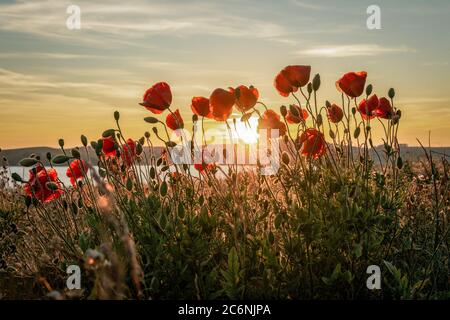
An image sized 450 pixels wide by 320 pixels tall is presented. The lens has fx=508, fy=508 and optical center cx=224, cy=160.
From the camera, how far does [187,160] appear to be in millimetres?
3516

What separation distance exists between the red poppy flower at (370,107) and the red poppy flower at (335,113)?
0.14 meters

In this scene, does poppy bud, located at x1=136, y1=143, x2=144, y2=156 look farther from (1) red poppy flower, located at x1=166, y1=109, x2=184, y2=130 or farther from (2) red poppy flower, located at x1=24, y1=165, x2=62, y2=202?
(2) red poppy flower, located at x1=24, y1=165, x2=62, y2=202

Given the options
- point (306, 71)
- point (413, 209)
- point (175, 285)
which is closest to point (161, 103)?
point (306, 71)

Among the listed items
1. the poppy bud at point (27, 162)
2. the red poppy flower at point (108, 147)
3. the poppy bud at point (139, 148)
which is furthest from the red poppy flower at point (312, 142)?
the poppy bud at point (27, 162)

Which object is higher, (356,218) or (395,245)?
(356,218)

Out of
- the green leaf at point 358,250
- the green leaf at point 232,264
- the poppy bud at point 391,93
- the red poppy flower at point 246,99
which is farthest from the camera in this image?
the poppy bud at point 391,93

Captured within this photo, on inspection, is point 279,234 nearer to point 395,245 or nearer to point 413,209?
point 395,245

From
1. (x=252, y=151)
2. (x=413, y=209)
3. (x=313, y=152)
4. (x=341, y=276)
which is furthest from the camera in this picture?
(x=413, y=209)

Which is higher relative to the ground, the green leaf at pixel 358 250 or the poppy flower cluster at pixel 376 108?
the poppy flower cluster at pixel 376 108

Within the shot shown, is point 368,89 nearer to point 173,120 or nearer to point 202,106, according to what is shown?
point 202,106

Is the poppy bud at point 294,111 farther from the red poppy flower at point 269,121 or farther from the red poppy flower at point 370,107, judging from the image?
the red poppy flower at point 370,107

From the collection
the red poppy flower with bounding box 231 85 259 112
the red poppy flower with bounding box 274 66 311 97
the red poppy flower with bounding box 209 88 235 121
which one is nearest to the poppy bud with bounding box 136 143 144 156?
the red poppy flower with bounding box 209 88 235 121

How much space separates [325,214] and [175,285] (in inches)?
37.8

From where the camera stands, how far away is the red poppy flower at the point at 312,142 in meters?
3.06
